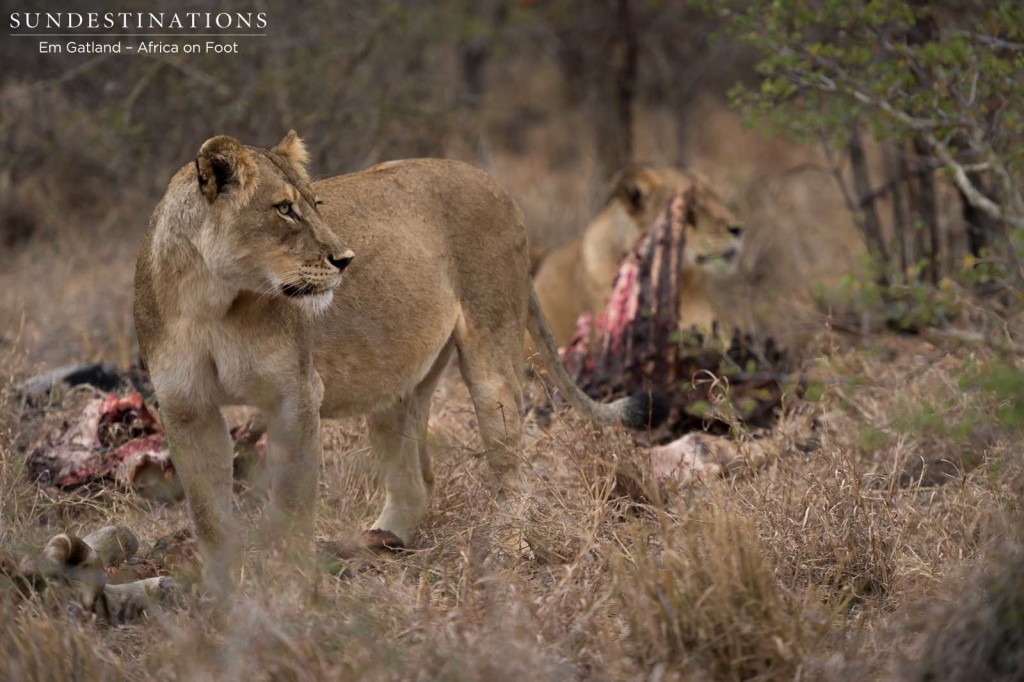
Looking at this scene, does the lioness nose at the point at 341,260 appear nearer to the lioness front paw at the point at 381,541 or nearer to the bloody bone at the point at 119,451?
the lioness front paw at the point at 381,541

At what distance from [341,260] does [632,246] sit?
4.15m

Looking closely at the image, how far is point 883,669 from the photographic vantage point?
10.3 ft

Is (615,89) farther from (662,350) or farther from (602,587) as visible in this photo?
(602,587)

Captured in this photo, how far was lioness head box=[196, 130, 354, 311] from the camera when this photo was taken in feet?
11.7

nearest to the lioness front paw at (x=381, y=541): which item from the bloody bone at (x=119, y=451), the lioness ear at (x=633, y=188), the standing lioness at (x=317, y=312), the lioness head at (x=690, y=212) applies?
the standing lioness at (x=317, y=312)

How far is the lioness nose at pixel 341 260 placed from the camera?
369 cm

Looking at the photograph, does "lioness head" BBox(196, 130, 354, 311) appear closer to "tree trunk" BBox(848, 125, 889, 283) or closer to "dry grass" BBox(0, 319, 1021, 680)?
"dry grass" BBox(0, 319, 1021, 680)

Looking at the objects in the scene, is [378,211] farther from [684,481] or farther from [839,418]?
[839,418]

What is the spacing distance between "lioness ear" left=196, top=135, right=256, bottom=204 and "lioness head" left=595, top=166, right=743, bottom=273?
419cm

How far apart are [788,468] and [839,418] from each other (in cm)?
108

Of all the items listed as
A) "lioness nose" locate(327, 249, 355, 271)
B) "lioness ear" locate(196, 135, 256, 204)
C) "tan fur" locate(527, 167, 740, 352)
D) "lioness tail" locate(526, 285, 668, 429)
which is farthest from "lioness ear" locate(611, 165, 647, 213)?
"lioness ear" locate(196, 135, 256, 204)

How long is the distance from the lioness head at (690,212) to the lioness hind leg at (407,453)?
307cm

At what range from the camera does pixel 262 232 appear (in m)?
3.62

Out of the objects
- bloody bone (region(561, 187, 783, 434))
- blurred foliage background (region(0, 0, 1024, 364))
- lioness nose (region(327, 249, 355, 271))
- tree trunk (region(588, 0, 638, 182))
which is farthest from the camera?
tree trunk (region(588, 0, 638, 182))
